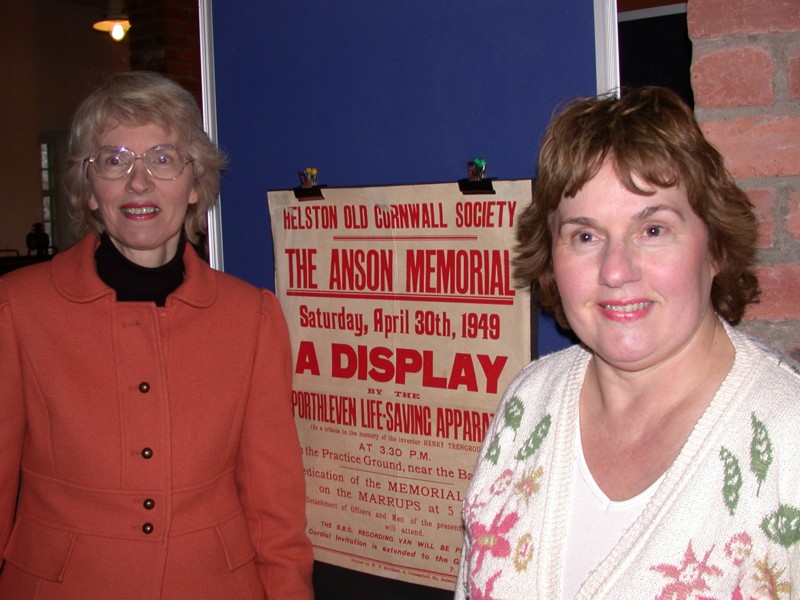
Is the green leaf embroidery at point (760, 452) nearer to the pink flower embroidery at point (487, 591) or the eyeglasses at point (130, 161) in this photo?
the pink flower embroidery at point (487, 591)

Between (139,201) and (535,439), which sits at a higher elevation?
(139,201)

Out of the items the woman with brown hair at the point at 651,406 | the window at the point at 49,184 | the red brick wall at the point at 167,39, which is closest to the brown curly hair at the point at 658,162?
the woman with brown hair at the point at 651,406

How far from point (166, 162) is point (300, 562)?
0.96 metres

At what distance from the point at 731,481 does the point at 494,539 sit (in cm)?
43

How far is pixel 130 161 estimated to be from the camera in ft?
5.72

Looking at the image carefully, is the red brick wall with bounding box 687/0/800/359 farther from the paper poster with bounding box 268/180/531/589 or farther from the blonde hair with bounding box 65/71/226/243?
the blonde hair with bounding box 65/71/226/243

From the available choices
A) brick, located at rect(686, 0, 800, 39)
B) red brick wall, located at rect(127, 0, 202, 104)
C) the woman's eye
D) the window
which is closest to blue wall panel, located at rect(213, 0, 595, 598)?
brick, located at rect(686, 0, 800, 39)

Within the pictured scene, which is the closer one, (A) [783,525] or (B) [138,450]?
(A) [783,525]

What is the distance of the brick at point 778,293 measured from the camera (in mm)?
1486

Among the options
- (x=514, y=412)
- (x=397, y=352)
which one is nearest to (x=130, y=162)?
(x=397, y=352)

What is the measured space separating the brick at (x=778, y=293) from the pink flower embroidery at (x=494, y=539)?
24.7 inches

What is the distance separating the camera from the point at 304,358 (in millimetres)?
2111

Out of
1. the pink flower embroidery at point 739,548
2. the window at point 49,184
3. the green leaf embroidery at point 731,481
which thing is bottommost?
the pink flower embroidery at point 739,548

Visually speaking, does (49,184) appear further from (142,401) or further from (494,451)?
(494,451)
